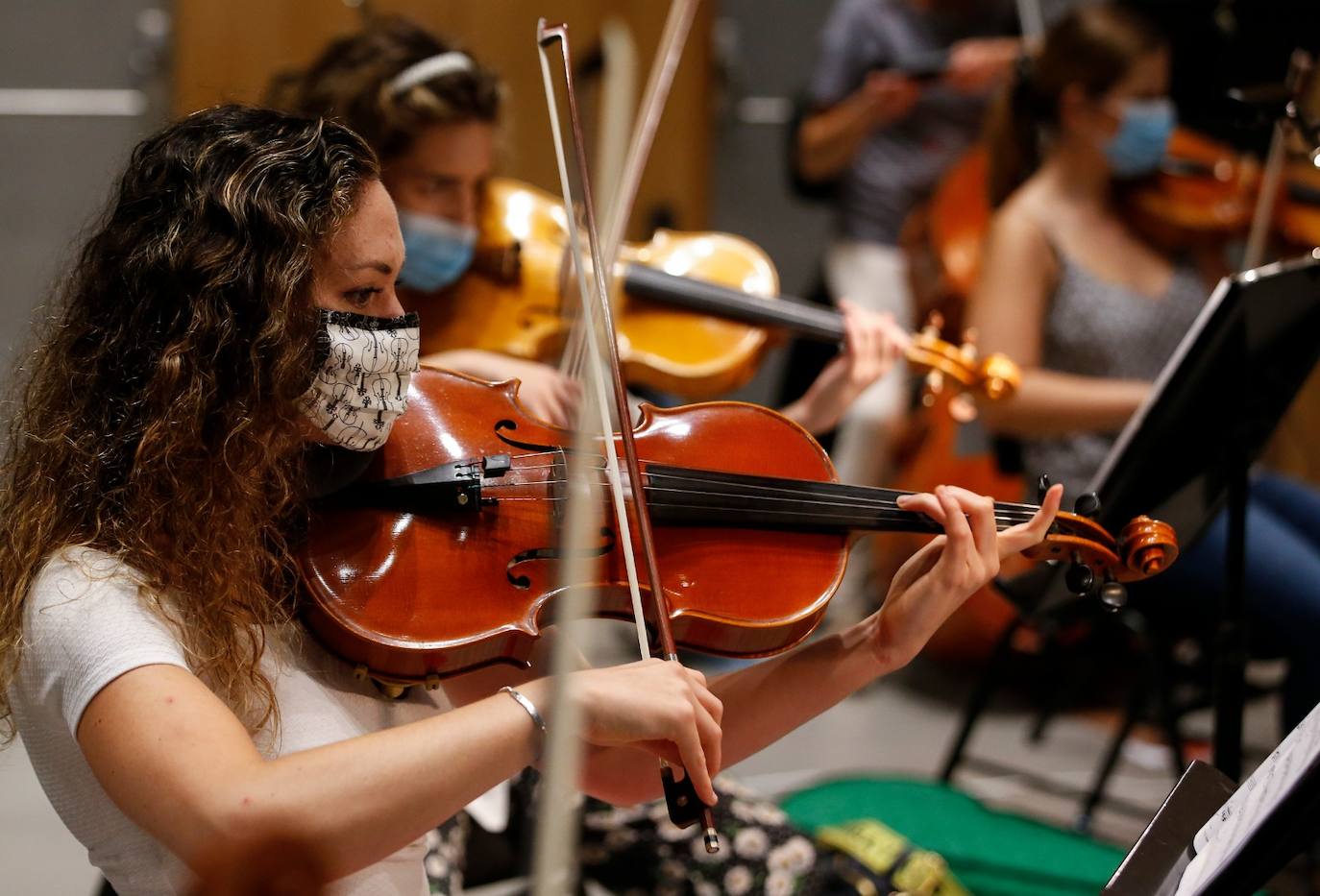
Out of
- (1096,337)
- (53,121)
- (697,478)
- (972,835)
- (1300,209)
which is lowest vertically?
(972,835)

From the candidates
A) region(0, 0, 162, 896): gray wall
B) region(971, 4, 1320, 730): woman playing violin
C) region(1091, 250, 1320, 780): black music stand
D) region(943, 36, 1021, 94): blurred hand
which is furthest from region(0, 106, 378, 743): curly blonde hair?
region(0, 0, 162, 896): gray wall

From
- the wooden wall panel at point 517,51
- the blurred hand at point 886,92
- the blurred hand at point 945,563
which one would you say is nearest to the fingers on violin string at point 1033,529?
the blurred hand at point 945,563

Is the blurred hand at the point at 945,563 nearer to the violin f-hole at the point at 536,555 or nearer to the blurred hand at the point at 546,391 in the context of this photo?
the violin f-hole at the point at 536,555

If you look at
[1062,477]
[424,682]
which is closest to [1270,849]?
[424,682]

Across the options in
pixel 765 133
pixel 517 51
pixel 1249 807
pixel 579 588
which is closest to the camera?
pixel 579 588

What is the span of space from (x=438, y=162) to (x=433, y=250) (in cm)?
11

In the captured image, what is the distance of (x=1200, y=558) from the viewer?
6.40ft

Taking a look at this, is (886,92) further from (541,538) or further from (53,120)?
(541,538)

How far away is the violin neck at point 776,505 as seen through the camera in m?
1.08

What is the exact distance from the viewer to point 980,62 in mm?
3041

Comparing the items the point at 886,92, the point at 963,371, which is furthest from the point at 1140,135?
the point at 886,92

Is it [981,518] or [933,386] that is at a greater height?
[981,518]

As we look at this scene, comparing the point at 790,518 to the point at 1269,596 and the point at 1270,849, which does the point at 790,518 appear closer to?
the point at 1270,849

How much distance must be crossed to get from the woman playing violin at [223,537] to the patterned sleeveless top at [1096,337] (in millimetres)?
1253
